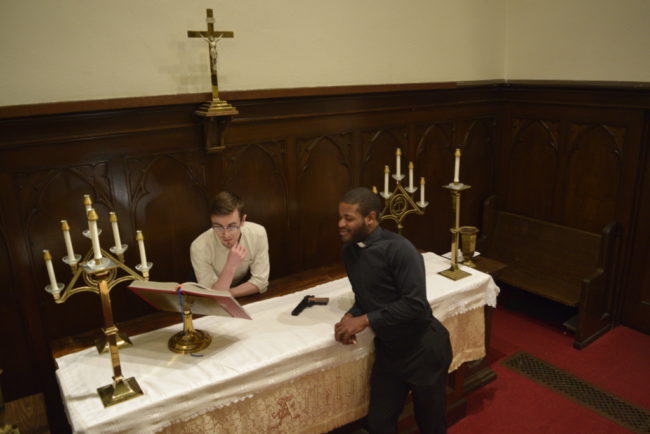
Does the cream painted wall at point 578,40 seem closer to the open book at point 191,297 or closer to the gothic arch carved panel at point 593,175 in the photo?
the gothic arch carved panel at point 593,175

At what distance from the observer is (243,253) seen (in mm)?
3047

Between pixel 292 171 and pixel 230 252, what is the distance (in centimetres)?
123

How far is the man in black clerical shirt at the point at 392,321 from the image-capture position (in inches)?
105

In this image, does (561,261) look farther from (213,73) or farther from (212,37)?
→ (212,37)

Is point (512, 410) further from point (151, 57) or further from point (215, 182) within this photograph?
point (151, 57)

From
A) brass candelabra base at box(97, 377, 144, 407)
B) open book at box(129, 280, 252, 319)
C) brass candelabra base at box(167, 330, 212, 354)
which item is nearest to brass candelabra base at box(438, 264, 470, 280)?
open book at box(129, 280, 252, 319)

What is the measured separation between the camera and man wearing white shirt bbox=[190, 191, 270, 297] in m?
3.11

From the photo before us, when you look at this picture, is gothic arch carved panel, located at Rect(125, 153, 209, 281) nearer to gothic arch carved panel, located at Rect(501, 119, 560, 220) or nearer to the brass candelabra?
the brass candelabra

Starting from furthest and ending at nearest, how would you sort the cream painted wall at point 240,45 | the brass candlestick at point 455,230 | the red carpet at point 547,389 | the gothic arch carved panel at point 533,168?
the gothic arch carved panel at point 533,168 → the red carpet at point 547,389 → the brass candlestick at point 455,230 → the cream painted wall at point 240,45

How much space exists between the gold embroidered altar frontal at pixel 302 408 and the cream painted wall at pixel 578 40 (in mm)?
3571

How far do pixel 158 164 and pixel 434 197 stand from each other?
9.22ft

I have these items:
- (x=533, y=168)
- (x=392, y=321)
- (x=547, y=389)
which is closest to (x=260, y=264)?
(x=392, y=321)

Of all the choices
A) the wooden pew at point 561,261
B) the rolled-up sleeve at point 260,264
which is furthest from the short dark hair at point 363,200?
the wooden pew at point 561,261

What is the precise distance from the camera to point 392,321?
2670mm
